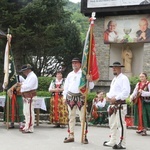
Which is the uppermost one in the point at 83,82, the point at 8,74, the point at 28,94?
the point at 8,74

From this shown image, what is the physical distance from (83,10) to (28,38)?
127 inches

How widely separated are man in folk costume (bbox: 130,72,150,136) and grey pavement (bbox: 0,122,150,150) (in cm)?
31

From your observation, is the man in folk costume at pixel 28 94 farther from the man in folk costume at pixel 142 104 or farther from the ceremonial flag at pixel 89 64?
the man in folk costume at pixel 142 104

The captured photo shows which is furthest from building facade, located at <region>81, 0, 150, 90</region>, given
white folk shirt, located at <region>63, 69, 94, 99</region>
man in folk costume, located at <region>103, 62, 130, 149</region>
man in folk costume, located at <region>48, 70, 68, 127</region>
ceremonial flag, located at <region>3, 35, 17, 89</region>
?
man in folk costume, located at <region>103, 62, 130, 149</region>

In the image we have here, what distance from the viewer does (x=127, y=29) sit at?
18828 mm

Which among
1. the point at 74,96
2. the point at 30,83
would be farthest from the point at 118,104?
the point at 30,83

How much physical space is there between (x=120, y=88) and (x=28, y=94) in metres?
3.03

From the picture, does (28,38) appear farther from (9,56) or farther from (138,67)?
(9,56)

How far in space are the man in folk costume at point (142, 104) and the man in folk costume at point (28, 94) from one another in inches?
101

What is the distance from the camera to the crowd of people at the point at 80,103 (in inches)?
292

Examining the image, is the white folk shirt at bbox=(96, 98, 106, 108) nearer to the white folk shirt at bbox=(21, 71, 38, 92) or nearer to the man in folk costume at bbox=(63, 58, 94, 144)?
the white folk shirt at bbox=(21, 71, 38, 92)

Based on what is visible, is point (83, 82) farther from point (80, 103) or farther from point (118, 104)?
point (118, 104)

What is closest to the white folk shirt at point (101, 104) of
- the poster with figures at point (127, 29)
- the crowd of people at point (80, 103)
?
the crowd of people at point (80, 103)

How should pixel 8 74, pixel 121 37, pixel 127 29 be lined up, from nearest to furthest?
pixel 8 74, pixel 127 29, pixel 121 37
